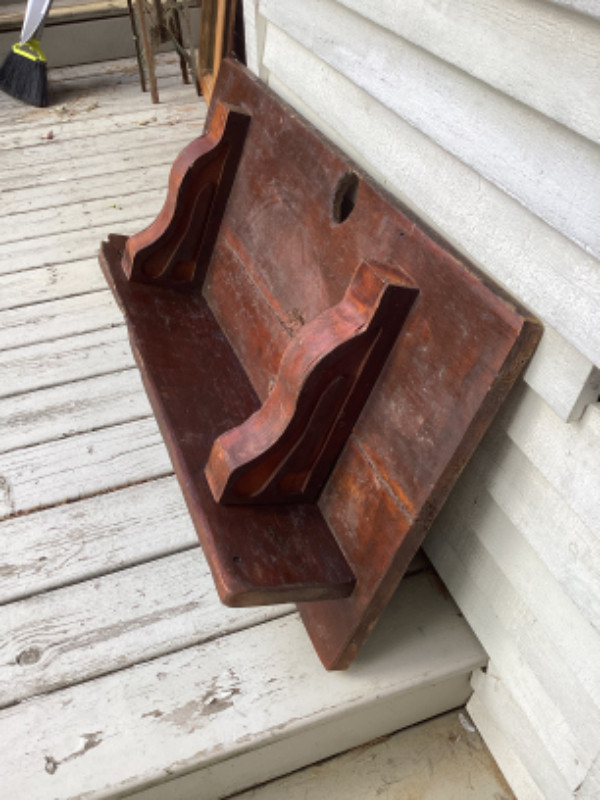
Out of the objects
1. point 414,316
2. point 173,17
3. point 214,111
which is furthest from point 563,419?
point 173,17

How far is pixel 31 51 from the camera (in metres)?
3.36

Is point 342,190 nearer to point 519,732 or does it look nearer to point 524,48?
point 524,48

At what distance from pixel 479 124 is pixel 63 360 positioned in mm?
1233

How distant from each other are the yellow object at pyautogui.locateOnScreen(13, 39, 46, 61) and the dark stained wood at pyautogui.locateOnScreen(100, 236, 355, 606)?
231 centimetres

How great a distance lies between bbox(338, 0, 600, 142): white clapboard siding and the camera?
649 mm

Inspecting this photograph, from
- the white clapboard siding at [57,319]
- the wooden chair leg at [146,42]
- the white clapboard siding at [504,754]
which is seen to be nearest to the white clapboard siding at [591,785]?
the white clapboard siding at [504,754]

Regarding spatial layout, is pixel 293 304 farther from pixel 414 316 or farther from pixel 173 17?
pixel 173 17

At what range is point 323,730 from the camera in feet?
3.55

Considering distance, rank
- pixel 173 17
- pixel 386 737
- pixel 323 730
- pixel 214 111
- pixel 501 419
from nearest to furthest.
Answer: pixel 501 419, pixel 323 730, pixel 386 737, pixel 214 111, pixel 173 17

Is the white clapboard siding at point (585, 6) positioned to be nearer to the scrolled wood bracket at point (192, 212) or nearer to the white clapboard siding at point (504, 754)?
the scrolled wood bracket at point (192, 212)

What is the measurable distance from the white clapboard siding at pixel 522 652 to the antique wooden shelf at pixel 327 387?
209 mm

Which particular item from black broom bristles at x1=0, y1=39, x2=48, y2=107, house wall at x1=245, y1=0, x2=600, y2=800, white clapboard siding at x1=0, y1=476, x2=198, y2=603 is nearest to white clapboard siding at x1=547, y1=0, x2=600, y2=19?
house wall at x1=245, y1=0, x2=600, y2=800

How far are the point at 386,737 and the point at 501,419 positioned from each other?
0.64 m

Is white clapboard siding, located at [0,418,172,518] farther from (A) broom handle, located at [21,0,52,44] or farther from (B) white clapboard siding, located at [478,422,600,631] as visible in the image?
(A) broom handle, located at [21,0,52,44]
